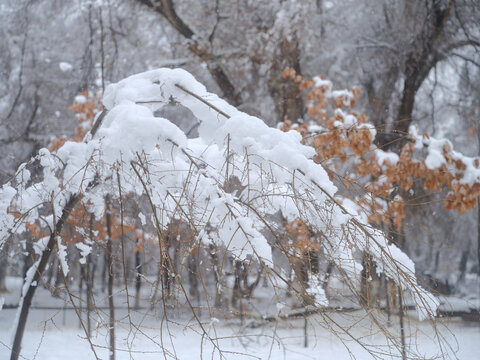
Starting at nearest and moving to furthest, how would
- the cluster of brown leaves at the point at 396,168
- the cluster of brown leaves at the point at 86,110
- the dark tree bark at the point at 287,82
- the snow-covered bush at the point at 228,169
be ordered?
the snow-covered bush at the point at 228,169
the cluster of brown leaves at the point at 396,168
the cluster of brown leaves at the point at 86,110
the dark tree bark at the point at 287,82

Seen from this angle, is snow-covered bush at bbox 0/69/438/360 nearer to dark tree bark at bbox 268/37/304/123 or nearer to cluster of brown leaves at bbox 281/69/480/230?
cluster of brown leaves at bbox 281/69/480/230

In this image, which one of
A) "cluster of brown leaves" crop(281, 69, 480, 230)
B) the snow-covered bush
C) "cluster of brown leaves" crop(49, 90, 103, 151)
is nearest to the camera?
the snow-covered bush

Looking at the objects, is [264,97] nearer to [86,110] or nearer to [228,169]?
[86,110]

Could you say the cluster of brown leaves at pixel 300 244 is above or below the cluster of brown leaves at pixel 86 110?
below

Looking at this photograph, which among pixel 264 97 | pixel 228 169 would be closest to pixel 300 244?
pixel 228 169

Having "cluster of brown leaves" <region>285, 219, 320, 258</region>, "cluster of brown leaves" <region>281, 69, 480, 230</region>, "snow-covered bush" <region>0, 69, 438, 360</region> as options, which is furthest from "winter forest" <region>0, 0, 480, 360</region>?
"cluster of brown leaves" <region>285, 219, 320, 258</region>

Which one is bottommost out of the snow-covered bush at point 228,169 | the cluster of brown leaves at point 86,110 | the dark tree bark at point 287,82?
the snow-covered bush at point 228,169

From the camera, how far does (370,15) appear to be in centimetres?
898

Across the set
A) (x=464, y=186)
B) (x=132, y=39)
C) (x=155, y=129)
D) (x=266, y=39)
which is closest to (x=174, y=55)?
(x=132, y=39)

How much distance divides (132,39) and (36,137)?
9.49ft

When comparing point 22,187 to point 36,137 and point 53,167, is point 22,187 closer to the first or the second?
point 53,167

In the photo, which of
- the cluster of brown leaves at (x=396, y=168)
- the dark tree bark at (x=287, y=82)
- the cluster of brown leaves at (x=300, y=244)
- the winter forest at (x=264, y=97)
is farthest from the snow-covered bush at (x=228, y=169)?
the dark tree bark at (x=287, y=82)

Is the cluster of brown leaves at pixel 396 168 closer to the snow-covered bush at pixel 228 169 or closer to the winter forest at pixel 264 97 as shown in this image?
the winter forest at pixel 264 97

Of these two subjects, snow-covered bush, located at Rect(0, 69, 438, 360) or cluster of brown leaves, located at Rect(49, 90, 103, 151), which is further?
cluster of brown leaves, located at Rect(49, 90, 103, 151)
